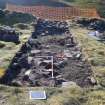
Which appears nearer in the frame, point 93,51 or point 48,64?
point 48,64

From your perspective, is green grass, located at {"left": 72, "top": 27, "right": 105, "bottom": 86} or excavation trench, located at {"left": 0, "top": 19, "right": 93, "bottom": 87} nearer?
excavation trench, located at {"left": 0, "top": 19, "right": 93, "bottom": 87}

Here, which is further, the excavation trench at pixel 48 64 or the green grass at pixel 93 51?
the green grass at pixel 93 51

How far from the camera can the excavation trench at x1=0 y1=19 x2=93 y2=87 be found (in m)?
21.0

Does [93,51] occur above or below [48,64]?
below

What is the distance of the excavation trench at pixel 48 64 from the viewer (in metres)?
21.0

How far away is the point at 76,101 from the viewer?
1733 cm

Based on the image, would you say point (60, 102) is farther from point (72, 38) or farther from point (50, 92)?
point (72, 38)

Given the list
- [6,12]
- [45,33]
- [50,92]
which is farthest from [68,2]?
[50,92]

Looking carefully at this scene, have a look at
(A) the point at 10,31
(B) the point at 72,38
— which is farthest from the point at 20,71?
(B) the point at 72,38

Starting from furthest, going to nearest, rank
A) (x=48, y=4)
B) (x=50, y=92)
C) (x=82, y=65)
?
(x=48, y=4)
(x=82, y=65)
(x=50, y=92)

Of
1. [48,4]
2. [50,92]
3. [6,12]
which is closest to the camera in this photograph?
[50,92]

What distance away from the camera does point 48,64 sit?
23.9 meters

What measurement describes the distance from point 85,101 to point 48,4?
1422 inches

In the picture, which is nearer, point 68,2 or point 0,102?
point 0,102
